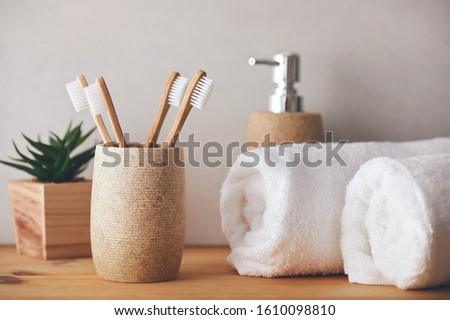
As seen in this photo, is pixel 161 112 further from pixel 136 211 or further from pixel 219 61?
pixel 219 61

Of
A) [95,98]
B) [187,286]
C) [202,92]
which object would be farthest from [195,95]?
[187,286]

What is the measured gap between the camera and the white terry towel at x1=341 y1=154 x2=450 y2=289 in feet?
2.15

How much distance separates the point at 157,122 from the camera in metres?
0.76

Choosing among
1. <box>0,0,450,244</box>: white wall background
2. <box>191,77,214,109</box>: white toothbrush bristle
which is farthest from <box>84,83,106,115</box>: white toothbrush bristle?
<box>0,0,450,244</box>: white wall background

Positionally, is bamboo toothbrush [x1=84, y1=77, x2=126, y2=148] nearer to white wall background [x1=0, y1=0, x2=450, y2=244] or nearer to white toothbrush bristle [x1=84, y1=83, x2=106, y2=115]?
white toothbrush bristle [x1=84, y1=83, x2=106, y2=115]

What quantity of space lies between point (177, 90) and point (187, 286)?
8.8 inches

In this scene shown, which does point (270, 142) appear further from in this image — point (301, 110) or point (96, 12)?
point (96, 12)

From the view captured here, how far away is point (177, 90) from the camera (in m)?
0.75

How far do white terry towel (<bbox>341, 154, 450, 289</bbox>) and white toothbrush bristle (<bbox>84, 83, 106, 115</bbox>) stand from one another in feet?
0.99

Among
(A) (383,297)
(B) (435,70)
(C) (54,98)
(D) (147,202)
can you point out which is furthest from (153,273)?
(B) (435,70)

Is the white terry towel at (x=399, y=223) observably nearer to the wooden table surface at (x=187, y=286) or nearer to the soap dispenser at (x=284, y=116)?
the wooden table surface at (x=187, y=286)

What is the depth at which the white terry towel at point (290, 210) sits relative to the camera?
0.74 meters

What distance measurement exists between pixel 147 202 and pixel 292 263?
0.61 ft

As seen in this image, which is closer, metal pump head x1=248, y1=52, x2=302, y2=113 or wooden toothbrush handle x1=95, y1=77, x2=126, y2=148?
wooden toothbrush handle x1=95, y1=77, x2=126, y2=148
